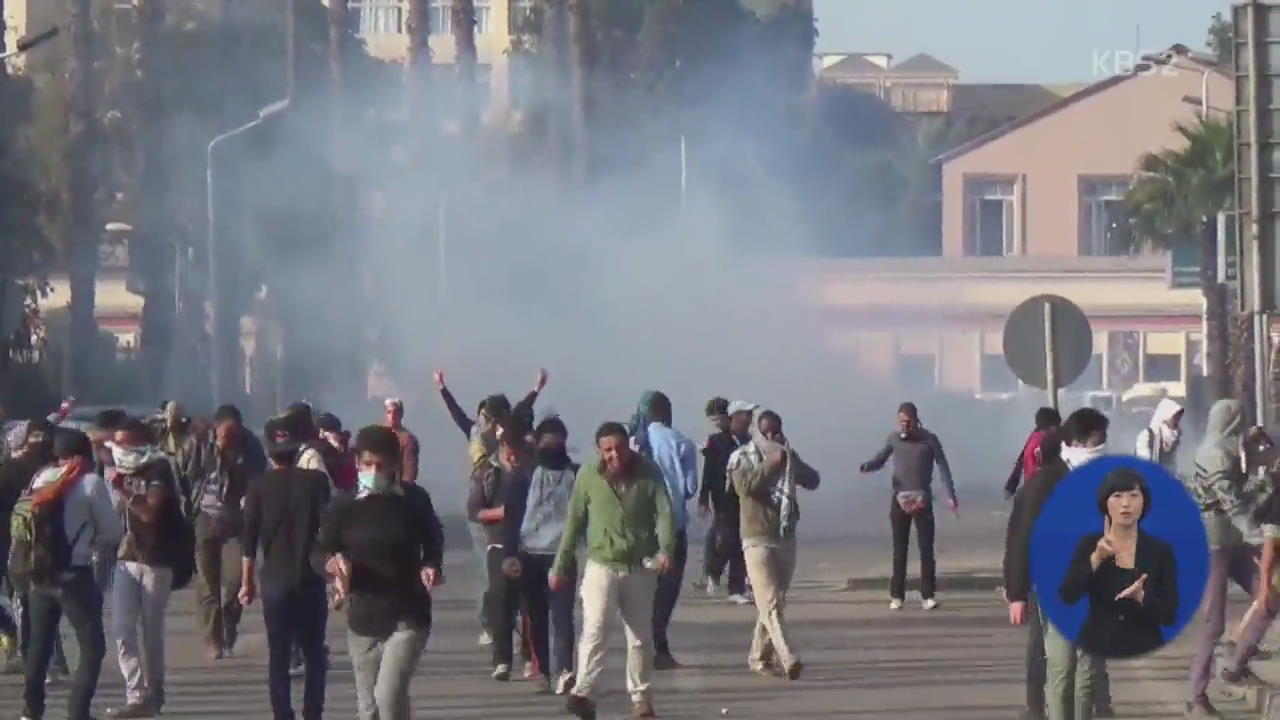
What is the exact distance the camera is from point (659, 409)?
688 inches

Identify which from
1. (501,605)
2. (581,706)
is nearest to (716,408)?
(501,605)

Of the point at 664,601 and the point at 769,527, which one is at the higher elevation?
the point at 769,527

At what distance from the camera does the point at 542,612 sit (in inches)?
603

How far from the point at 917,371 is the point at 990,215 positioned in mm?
14804

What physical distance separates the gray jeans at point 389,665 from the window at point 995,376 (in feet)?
188

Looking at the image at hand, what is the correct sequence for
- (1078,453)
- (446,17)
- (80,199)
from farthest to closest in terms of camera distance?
1. (446,17)
2. (80,199)
3. (1078,453)

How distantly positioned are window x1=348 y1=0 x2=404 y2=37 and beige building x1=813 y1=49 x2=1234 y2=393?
2629 cm

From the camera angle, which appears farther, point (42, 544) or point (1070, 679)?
point (42, 544)

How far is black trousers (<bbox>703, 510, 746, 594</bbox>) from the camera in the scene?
2064 centimetres

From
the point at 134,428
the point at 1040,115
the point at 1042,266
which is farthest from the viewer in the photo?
the point at 1040,115

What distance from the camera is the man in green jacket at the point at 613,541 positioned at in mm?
13078

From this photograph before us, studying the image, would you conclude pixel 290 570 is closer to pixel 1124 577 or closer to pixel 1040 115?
pixel 1124 577

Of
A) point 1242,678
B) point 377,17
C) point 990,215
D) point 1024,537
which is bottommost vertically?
point 1242,678

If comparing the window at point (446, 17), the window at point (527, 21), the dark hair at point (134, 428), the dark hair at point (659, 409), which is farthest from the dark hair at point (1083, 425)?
the window at point (446, 17)
